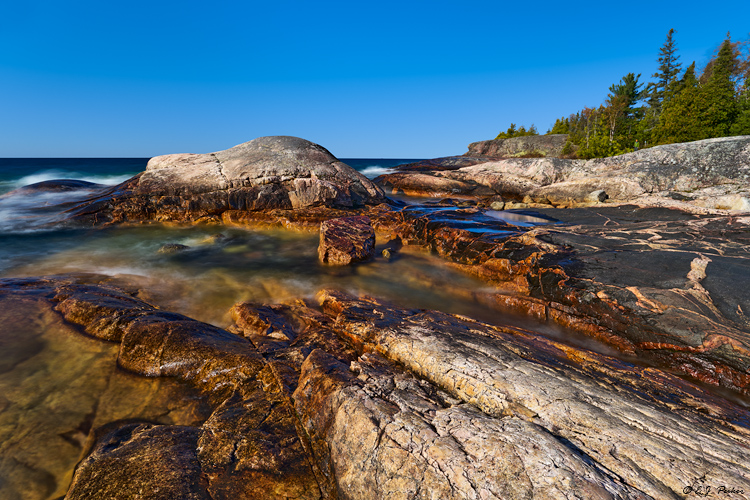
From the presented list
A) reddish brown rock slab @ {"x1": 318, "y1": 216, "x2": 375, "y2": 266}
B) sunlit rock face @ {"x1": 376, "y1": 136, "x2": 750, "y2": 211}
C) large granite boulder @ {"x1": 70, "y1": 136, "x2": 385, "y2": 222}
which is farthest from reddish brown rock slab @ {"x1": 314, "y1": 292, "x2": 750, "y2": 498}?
sunlit rock face @ {"x1": 376, "y1": 136, "x2": 750, "y2": 211}

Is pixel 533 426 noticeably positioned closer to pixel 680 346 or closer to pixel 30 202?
pixel 680 346

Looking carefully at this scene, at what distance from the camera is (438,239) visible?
887 centimetres

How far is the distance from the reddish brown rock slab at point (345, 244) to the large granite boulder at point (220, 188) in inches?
161

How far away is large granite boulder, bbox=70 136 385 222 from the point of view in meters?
11.9

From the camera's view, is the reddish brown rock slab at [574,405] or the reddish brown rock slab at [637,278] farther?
the reddish brown rock slab at [637,278]

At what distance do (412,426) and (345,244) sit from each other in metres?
6.13

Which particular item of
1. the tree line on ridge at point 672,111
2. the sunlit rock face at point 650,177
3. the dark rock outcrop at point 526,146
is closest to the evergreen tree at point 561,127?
the tree line on ridge at point 672,111

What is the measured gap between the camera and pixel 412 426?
2.20 m

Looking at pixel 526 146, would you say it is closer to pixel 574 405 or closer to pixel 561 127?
pixel 561 127

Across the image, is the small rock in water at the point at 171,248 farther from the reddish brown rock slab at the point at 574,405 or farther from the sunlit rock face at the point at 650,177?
the sunlit rock face at the point at 650,177

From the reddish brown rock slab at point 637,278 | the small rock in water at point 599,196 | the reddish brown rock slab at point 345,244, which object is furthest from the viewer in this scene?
the small rock in water at point 599,196

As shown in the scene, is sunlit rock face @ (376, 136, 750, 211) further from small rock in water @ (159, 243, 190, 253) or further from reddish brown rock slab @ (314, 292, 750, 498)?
small rock in water @ (159, 243, 190, 253)

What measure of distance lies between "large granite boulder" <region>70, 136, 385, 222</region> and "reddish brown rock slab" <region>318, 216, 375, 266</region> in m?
4.08

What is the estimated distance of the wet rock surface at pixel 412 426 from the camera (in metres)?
1.90
